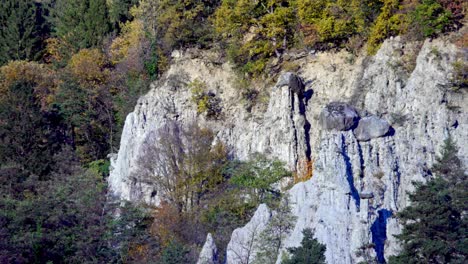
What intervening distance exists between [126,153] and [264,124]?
24.7ft

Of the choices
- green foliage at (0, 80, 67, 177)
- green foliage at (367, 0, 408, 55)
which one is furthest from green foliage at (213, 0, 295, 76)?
green foliage at (0, 80, 67, 177)

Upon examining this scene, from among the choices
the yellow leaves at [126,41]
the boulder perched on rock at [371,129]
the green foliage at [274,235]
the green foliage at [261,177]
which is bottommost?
the green foliage at [274,235]

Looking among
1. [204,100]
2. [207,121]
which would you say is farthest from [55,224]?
[204,100]

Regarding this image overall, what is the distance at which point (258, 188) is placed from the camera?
36.1 m

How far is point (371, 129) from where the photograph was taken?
109 feet

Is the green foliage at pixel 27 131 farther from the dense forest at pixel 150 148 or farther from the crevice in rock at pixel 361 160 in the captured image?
the crevice in rock at pixel 361 160

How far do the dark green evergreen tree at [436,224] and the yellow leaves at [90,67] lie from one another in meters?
24.7

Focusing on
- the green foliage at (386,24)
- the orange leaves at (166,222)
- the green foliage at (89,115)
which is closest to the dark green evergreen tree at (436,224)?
the green foliage at (386,24)

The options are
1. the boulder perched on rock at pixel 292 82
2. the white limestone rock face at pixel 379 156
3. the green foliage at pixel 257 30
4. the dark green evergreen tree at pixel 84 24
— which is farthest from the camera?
the dark green evergreen tree at pixel 84 24

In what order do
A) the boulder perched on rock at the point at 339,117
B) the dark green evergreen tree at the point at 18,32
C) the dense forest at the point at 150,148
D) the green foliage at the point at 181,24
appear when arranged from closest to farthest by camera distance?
the boulder perched on rock at the point at 339,117
the dense forest at the point at 150,148
the green foliage at the point at 181,24
the dark green evergreen tree at the point at 18,32

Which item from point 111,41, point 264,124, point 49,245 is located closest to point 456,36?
point 264,124

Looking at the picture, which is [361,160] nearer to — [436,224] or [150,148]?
[436,224]

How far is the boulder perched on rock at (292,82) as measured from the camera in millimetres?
37166

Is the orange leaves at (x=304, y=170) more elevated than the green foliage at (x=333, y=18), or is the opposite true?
the green foliage at (x=333, y=18)
